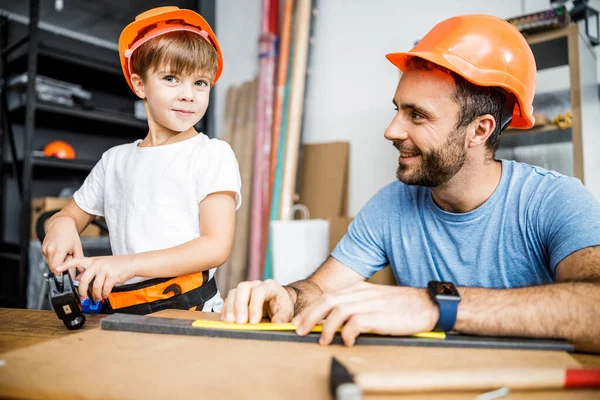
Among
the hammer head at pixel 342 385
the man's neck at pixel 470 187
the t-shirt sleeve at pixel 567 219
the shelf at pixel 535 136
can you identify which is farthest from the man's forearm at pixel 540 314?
the shelf at pixel 535 136

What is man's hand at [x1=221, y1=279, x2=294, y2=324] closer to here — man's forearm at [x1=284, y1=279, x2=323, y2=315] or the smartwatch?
man's forearm at [x1=284, y1=279, x2=323, y2=315]

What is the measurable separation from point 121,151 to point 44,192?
3336 millimetres

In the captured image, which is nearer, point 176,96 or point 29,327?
point 29,327

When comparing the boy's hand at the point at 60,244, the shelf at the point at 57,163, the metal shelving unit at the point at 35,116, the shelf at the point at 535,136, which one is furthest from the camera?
the shelf at the point at 57,163

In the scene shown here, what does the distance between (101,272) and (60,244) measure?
0.26 metres

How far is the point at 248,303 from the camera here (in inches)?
35.8

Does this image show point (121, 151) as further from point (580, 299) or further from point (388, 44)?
point (388, 44)

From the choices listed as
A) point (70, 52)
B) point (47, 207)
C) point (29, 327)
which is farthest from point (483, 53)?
point (70, 52)

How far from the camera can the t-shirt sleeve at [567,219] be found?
3.45 feet

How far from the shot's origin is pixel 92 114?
3750 millimetres

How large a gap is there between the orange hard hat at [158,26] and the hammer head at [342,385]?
3.19 ft

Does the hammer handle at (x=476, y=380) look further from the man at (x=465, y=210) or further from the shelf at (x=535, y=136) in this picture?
the shelf at (x=535, y=136)

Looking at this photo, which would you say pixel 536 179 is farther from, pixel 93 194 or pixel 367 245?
pixel 93 194

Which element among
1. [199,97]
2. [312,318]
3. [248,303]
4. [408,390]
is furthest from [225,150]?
[408,390]
